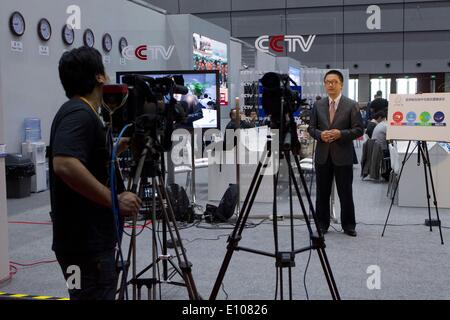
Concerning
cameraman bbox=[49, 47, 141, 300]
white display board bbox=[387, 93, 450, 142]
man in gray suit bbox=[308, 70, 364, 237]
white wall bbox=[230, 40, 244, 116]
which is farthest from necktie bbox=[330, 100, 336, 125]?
white wall bbox=[230, 40, 244, 116]

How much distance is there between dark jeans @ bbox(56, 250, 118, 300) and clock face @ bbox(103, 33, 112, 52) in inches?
298

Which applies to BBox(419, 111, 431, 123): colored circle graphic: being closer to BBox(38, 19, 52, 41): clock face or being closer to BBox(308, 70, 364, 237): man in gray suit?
BBox(308, 70, 364, 237): man in gray suit

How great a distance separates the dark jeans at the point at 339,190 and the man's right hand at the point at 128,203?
3268 mm

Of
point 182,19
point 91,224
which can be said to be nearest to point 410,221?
point 91,224

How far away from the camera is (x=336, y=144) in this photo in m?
4.86

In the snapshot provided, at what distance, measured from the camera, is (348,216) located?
4.96 meters

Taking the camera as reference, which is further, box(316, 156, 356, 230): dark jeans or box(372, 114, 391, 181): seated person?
box(372, 114, 391, 181): seated person

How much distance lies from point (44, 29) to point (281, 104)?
627cm

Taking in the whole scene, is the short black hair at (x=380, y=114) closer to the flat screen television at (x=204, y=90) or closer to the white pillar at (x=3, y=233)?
the flat screen television at (x=204, y=90)

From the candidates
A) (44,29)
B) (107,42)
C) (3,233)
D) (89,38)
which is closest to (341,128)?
(3,233)

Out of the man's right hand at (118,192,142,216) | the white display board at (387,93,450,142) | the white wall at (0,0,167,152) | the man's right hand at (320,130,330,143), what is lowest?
the man's right hand at (118,192,142,216)

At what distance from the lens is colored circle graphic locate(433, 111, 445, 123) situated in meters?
4.73
